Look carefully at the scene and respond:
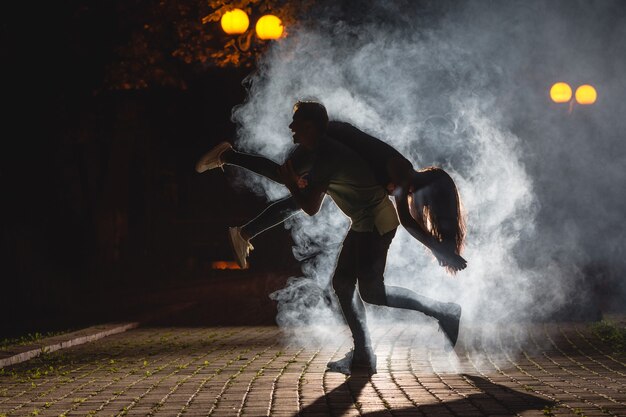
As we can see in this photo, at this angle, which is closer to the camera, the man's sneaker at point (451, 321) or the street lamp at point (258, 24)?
the man's sneaker at point (451, 321)

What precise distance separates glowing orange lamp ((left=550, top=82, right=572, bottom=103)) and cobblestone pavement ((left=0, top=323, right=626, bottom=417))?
11.0m

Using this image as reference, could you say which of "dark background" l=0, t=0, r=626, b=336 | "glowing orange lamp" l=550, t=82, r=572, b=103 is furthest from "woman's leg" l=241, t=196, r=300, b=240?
"glowing orange lamp" l=550, t=82, r=572, b=103

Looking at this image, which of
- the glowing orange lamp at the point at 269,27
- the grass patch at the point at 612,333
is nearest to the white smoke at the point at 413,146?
the grass patch at the point at 612,333

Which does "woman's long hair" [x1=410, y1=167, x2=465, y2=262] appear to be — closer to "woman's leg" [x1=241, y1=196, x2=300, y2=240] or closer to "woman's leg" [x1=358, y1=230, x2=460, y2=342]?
"woman's leg" [x1=358, y1=230, x2=460, y2=342]

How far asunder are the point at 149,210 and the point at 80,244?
874 cm

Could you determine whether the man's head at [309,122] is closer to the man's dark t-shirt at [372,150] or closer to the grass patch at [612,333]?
the man's dark t-shirt at [372,150]

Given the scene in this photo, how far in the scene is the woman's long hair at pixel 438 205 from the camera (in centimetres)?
708

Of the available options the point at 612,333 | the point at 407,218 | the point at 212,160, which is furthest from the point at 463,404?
the point at 612,333

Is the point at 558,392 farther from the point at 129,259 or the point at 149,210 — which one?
the point at 149,210

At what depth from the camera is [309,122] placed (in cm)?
702

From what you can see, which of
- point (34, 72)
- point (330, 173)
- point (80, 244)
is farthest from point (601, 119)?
point (330, 173)

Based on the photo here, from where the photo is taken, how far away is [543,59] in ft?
77.2

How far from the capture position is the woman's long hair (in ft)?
23.2

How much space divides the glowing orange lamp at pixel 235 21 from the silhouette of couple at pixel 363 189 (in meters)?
8.94
